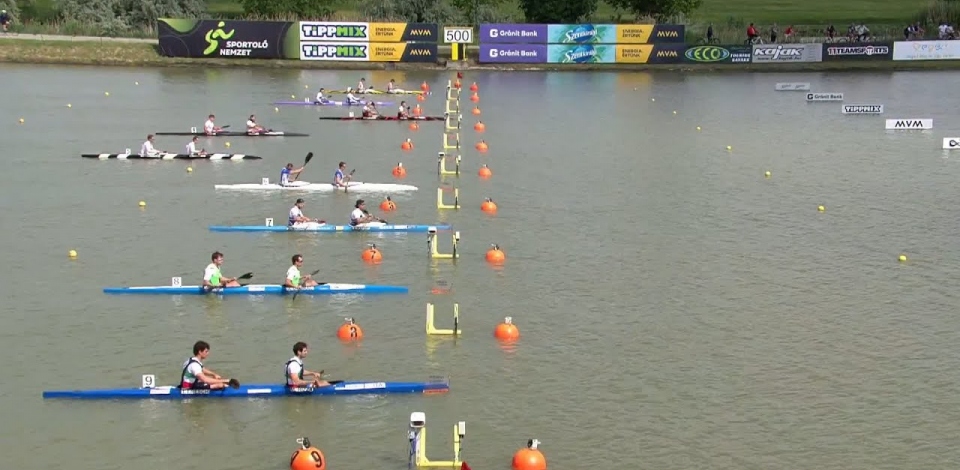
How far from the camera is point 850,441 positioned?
18.6m

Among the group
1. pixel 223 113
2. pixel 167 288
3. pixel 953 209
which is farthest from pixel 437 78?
pixel 167 288

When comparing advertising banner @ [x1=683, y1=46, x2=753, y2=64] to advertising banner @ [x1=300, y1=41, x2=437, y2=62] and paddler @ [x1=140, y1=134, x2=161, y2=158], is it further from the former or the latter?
paddler @ [x1=140, y1=134, x2=161, y2=158]

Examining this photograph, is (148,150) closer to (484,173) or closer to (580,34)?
(484,173)

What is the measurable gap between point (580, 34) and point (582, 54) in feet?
4.04

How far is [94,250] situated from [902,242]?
20.5 meters

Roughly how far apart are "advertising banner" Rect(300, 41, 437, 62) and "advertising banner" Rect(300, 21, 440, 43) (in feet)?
0.96

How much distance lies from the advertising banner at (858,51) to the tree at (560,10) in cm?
1554

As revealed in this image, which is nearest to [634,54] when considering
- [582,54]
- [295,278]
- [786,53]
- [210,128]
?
[582,54]

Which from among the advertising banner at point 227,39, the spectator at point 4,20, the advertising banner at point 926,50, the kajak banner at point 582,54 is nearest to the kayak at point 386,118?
the advertising banner at point 227,39

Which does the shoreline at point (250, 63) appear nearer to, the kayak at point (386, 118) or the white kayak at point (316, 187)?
the kayak at point (386, 118)

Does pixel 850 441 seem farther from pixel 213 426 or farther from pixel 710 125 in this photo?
pixel 710 125

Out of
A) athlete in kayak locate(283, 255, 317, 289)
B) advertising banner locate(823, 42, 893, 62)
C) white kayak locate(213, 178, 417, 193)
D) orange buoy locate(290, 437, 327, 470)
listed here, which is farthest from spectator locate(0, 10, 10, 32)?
orange buoy locate(290, 437, 327, 470)

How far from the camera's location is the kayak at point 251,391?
19.3 m

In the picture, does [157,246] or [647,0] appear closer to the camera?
[157,246]
